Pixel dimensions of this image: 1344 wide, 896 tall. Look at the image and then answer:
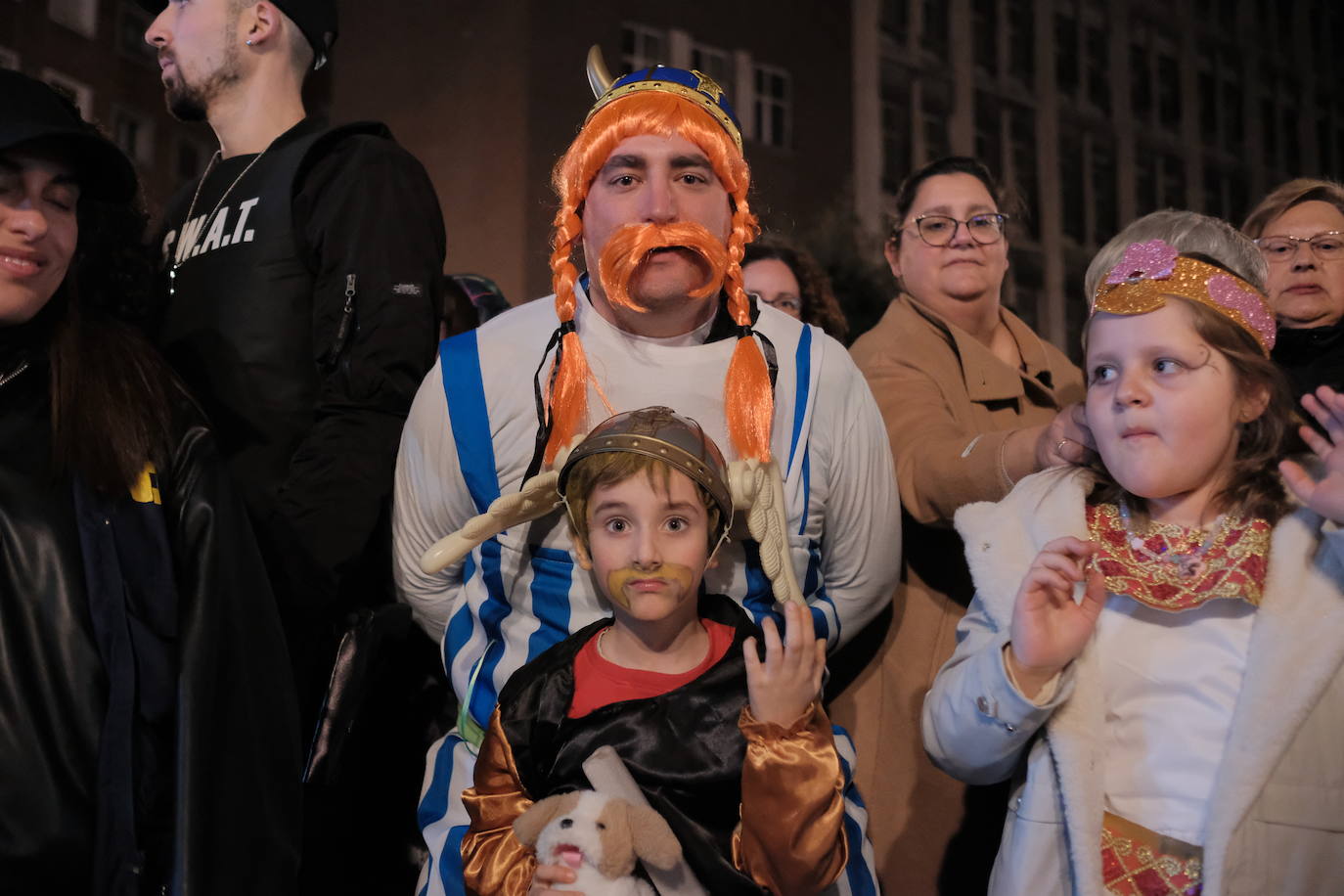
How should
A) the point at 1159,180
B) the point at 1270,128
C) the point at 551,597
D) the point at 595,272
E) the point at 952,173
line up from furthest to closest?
the point at 1159,180
the point at 1270,128
the point at 952,173
the point at 595,272
the point at 551,597

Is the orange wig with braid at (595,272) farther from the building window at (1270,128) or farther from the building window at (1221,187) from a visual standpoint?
the building window at (1221,187)

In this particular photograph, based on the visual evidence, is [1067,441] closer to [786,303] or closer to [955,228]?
[955,228]

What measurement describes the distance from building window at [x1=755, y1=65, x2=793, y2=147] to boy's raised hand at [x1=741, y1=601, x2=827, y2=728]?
4.98m

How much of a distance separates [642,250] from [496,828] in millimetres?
966

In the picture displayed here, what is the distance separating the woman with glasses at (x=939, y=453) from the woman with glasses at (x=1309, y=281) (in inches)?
19.2

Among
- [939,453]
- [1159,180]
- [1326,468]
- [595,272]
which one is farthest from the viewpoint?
[1159,180]

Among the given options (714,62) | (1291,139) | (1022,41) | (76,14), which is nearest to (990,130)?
(1022,41)

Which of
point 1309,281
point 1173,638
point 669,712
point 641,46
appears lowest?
point 669,712

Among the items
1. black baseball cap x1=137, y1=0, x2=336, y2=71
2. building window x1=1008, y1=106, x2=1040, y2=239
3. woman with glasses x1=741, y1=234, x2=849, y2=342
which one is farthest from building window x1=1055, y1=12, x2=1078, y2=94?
black baseball cap x1=137, y1=0, x2=336, y2=71

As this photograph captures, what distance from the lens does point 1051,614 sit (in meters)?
1.94

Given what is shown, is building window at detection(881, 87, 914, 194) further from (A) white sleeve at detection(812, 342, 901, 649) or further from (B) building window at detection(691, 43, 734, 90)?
(A) white sleeve at detection(812, 342, 901, 649)

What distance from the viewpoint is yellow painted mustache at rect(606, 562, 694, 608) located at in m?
1.91

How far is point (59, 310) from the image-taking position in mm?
2055

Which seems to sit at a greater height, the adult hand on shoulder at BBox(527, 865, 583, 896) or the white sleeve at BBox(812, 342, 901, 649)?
the white sleeve at BBox(812, 342, 901, 649)
